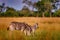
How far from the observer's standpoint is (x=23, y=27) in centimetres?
172

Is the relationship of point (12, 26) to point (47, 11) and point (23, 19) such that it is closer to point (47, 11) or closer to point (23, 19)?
point (23, 19)

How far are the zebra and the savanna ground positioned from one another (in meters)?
0.04

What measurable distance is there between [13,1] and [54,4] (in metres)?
0.46

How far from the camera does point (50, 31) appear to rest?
1.67 metres

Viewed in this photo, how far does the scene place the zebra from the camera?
1.68 metres

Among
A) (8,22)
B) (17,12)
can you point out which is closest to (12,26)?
(8,22)

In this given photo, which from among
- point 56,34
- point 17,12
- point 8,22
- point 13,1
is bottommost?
point 56,34

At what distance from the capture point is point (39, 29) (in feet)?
5.54

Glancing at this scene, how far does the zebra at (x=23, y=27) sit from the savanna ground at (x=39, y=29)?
4 centimetres

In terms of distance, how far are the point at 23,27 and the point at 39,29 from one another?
0.18m

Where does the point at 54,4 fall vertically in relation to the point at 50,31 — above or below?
above

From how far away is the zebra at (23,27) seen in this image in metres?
1.68

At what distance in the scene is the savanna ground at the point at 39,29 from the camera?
1.66 m

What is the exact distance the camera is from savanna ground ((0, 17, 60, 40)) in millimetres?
1656
